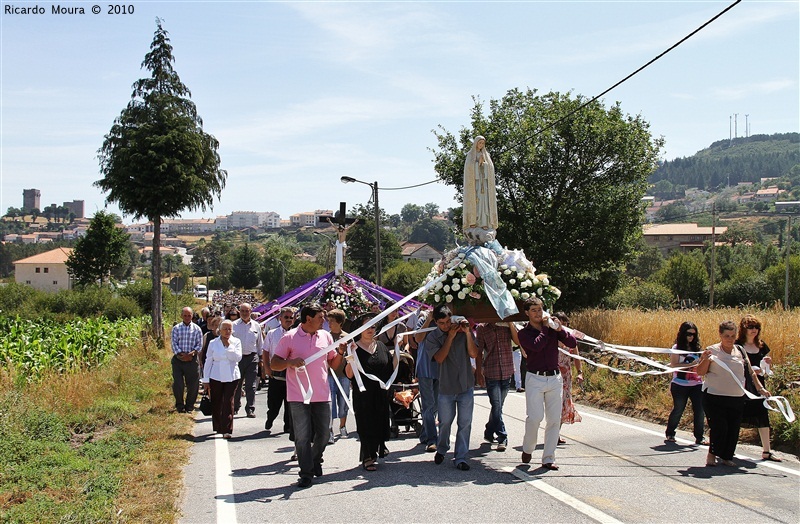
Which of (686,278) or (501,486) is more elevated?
(501,486)

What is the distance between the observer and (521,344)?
29.3ft

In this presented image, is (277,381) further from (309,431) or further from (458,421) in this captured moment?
(458,421)

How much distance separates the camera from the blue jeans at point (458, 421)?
8.85 m

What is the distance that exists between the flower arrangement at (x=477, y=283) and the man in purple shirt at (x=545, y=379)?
687 mm

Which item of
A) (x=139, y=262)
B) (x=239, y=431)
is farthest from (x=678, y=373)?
(x=139, y=262)

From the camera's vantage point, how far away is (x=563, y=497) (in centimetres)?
745

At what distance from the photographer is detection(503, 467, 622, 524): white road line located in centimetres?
677

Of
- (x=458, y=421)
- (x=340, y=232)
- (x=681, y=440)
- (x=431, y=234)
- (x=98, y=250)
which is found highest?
(x=431, y=234)

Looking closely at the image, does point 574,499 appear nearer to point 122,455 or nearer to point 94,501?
point 94,501

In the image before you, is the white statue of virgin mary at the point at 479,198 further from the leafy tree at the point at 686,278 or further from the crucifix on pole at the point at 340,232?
the leafy tree at the point at 686,278

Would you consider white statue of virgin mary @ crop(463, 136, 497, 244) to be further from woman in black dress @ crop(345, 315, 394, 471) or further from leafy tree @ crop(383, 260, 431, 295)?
leafy tree @ crop(383, 260, 431, 295)

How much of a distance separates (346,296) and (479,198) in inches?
280

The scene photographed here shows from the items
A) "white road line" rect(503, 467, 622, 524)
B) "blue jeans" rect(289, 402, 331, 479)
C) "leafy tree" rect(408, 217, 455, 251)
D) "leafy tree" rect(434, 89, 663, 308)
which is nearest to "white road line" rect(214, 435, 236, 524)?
"blue jeans" rect(289, 402, 331, 479)

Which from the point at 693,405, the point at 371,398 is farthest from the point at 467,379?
the point at 693,405
